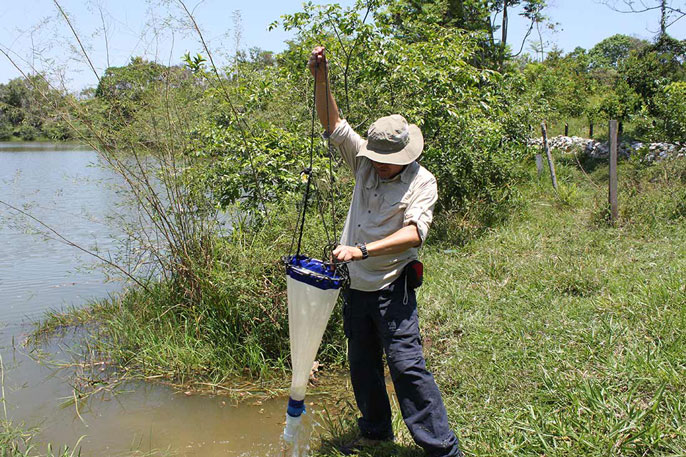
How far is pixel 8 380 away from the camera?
179 inches

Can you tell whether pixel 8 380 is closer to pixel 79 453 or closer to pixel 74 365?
pixel 74 365

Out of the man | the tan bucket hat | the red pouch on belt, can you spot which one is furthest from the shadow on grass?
the tan bucket hat

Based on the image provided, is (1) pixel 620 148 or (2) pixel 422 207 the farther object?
(1) pixel 620 148

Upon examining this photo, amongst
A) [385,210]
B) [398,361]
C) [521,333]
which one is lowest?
[521,333]

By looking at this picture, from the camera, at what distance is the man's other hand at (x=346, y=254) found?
2.34 metres

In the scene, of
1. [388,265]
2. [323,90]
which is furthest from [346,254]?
[323,90]

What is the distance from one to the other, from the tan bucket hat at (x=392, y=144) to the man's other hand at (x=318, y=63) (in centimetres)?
37

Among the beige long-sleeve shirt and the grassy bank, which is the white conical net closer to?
the beige long-sleeve shirt

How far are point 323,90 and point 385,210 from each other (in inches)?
26.6

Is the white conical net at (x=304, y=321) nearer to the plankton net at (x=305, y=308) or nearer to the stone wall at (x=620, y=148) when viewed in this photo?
the plankton net at (x=305, y=308)

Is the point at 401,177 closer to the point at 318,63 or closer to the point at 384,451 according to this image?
the point at 318,63

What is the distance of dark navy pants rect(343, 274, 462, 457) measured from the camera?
2.54m

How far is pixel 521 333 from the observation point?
3891 millimetres

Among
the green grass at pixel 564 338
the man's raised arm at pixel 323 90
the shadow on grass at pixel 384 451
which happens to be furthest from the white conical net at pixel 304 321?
the man's raised arm at pixel 323 90
